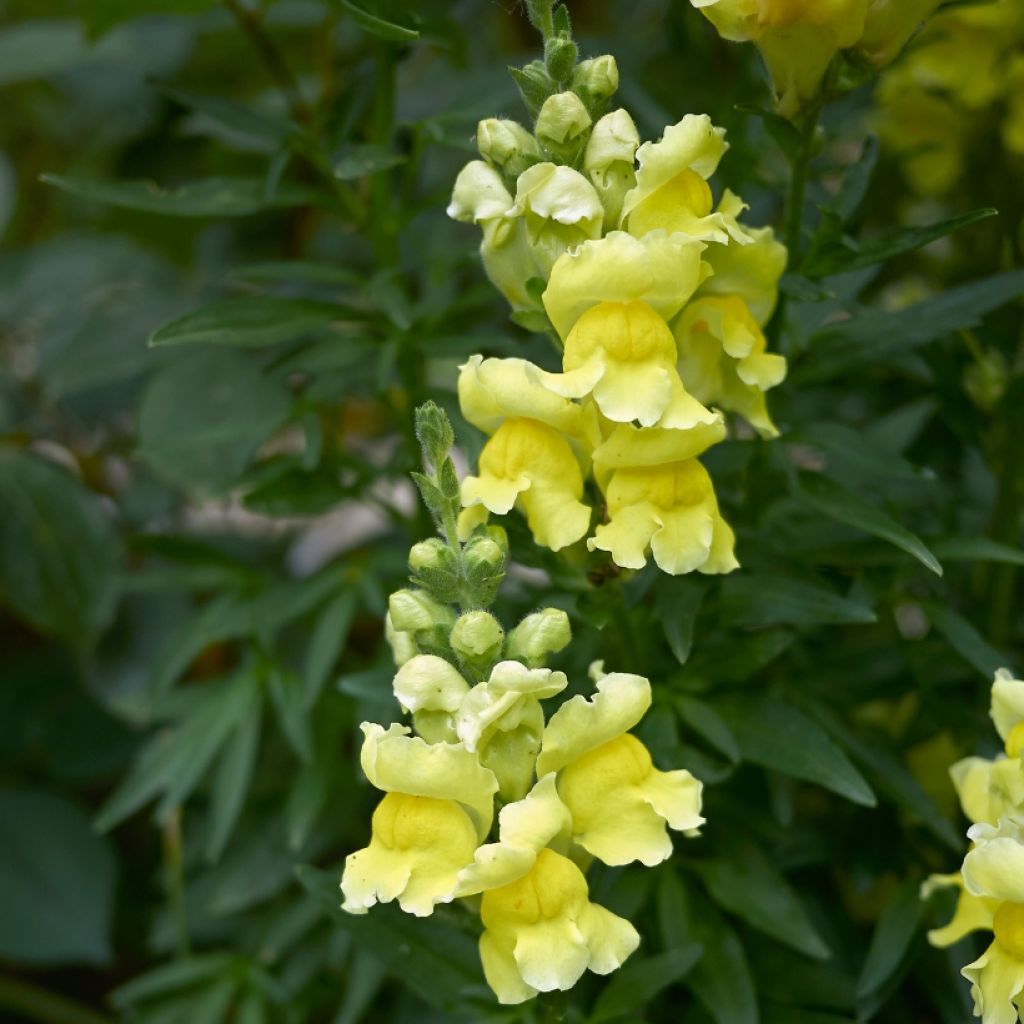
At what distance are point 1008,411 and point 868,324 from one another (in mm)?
151

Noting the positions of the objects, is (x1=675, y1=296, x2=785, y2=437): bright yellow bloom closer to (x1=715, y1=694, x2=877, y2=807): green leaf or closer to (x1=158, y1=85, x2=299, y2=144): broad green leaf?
(x1=715, y1=694, x2=877, y2=807): green leaf

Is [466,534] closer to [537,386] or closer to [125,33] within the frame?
[537,386]

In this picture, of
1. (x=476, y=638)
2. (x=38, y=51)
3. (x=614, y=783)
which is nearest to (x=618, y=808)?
(x=614, y=783)

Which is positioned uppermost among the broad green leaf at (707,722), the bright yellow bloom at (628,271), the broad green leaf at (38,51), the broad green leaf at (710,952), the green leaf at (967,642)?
the bright yellow bloom at (628,271)

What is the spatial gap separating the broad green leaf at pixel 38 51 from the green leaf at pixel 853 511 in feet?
3.29

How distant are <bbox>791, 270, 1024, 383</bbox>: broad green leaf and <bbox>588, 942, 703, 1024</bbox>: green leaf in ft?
1.35

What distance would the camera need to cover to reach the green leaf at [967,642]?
0.92 metres

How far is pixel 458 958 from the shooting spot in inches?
33.8

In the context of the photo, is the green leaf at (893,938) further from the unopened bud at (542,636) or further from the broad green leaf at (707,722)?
the unopened bud at (542,636)

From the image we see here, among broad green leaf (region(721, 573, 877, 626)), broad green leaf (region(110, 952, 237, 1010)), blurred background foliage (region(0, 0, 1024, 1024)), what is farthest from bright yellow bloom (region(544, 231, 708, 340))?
broad green leaf (region(110, 952, 237, 1010))

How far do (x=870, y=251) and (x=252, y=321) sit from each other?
0.46 m

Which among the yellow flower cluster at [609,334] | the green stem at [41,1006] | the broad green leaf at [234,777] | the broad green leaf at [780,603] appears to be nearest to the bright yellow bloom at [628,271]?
the yellow flower cluster at [609,334]

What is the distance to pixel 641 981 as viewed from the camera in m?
0.83

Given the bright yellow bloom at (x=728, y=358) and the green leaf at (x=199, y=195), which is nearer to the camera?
the bright yellow bloom at (x=728, y=358)
